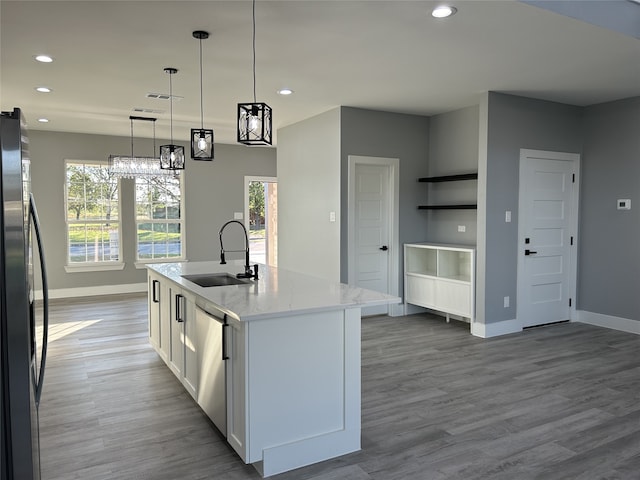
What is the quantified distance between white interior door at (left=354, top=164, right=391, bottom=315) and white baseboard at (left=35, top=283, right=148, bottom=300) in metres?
4.27

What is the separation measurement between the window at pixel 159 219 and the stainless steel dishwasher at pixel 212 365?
225 inches

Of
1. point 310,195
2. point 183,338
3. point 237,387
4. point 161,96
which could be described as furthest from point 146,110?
point 237,387

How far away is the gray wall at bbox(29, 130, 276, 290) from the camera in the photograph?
24.8ft

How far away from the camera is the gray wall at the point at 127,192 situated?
756 centimetres

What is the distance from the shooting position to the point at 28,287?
1714mm

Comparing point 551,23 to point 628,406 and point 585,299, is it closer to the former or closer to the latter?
point 628,406

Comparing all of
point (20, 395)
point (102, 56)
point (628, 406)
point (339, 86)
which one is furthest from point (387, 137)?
point (20, 395)

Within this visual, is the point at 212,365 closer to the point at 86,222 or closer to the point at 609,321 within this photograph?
the point at 609,321

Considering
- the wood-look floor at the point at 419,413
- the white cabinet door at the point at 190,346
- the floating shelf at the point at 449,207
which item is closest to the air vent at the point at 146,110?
the wood-look floor at the point at 419,413

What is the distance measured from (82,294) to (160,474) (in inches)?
243

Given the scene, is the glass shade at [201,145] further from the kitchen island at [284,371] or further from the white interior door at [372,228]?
the white interior door at [372,228]

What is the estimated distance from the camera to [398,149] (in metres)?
6.17

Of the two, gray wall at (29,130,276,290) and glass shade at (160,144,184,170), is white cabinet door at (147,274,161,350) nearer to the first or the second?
glass shade at (160,144,184,170)

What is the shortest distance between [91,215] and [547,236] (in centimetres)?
687
